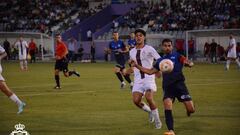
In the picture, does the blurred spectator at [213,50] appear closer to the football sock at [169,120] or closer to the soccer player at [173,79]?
the soccer player at [173,79]

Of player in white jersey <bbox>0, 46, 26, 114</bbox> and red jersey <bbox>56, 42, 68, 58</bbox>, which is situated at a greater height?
red jersey <bbox>56, 42, 68, 58</bbox>

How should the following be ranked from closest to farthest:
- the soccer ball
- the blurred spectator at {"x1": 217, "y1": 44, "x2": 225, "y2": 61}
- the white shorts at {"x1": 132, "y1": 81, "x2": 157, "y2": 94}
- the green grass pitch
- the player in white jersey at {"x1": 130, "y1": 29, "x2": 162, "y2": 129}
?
1. the soccer ball
2. the green grass pitch
3. the player in white jersey at {"x1": 130, "y1": 29, "x2": 162, "y2": 129}
4. the white shorts at {"x1": 132, "y1": 81, "x2": 157, "y2": 94}
5. the blurred spectator at {"x1": 217, "y1": 44, "x2": 225, "y2": 61}

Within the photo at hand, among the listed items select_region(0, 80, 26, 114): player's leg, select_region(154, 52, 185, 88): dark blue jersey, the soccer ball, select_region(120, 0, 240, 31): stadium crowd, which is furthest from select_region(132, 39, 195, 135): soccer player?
select_region(120, 0, 240, 31): stadium crowd

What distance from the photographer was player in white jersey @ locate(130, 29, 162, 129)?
514 inches

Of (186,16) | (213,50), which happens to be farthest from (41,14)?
(213,50)

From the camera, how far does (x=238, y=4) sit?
52.2m

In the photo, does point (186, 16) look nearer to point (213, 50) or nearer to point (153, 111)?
point (213, 50)

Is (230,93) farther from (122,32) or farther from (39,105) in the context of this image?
(122,32)

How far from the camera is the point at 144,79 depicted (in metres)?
13.3

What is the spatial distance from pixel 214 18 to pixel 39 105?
36420mm

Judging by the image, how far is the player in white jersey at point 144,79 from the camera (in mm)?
13055

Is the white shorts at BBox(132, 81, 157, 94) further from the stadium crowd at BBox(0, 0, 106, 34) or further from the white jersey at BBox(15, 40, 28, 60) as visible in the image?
the stadium crowd at BBox(0, 0, 106, 34)

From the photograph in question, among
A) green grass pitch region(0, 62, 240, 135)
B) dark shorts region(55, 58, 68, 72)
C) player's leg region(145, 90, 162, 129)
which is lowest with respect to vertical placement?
green grass pitch region(0, 62, 240, 135)

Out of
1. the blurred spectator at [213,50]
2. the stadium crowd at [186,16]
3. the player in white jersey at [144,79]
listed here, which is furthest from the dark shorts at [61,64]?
the stadium crowd at [186,16]
